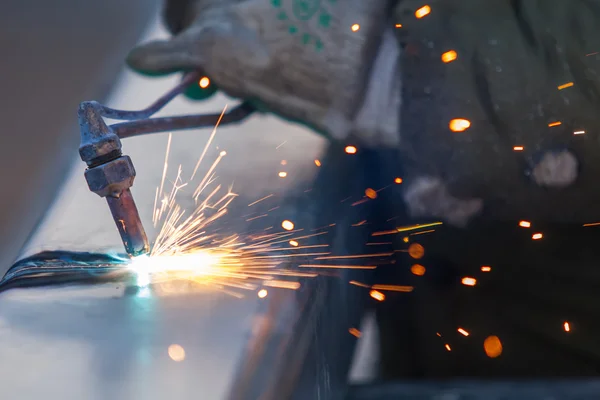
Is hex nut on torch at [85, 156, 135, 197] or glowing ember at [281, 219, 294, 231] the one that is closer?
hex nut on torch at [85, 156, 135, 197]

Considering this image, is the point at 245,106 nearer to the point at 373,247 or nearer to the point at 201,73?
the point at 201,73

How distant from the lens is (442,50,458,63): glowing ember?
83 centimetres

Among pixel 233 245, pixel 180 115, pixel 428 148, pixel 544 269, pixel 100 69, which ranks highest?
pixel 100 69

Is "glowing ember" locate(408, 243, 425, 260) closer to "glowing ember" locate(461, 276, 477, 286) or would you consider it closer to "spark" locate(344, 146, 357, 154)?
"glowing ember" locate(461, 276, 477, 286)

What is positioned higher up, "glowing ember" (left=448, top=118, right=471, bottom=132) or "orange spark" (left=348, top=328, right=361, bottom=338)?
"glowing ember" (left=448, top=118, right=471, bottom=132)

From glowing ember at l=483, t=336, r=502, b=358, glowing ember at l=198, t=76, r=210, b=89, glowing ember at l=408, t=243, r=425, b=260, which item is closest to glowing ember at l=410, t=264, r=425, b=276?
glowing ember at l=408, t=243, r=425, b=260

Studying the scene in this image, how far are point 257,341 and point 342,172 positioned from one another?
364 millimetres

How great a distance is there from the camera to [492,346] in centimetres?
98

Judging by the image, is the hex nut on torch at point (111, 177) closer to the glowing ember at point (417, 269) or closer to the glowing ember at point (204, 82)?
the glowing ember at point (204, 82)

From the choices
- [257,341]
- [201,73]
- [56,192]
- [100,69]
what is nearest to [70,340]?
[257,341]

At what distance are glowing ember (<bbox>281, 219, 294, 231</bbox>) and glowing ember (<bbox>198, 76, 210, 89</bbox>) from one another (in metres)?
0.29

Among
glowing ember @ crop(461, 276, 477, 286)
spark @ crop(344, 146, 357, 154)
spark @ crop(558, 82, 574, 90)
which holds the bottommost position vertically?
glowing ember @ crop(461, 276, 477, 286)

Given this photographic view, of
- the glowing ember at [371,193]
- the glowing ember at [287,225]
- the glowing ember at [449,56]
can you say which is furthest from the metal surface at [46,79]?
the glowing ember at [449,56]

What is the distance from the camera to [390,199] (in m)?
0.93
